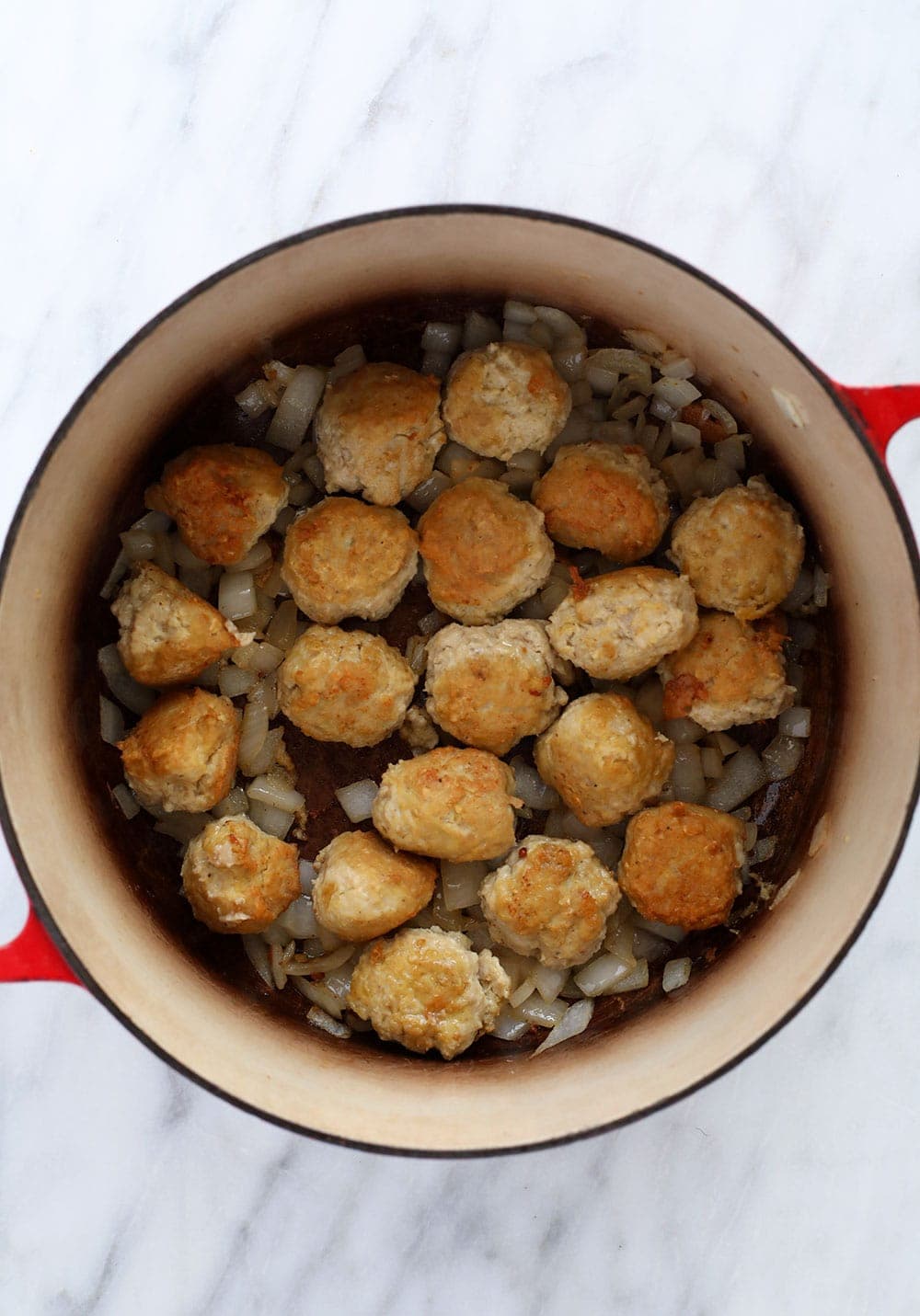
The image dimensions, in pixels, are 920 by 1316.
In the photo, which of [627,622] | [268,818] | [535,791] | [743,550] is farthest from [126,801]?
[743,550]

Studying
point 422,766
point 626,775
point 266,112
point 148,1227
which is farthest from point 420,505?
point 148,1227

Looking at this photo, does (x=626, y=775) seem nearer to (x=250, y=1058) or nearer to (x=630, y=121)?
(x=250, y=1058)

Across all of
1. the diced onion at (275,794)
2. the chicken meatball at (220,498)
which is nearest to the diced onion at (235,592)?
the chicken meatball at (220,498)

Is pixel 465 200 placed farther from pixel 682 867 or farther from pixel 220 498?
pixel 682 867

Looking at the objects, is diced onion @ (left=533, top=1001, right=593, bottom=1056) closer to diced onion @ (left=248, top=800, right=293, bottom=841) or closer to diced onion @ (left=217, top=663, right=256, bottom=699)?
diced onion @ (left=248, top=800, right=293, bottom=841)

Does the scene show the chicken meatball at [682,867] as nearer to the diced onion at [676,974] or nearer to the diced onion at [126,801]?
the diced onion at [676,974]

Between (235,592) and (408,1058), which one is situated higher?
(235,592)
